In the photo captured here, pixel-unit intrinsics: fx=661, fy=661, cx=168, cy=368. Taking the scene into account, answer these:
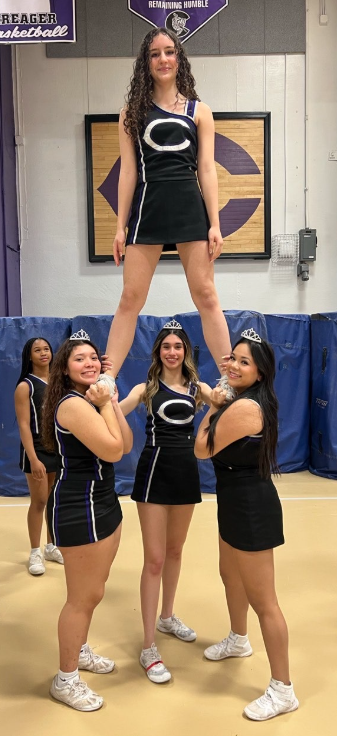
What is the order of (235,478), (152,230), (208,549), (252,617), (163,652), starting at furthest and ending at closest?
(208,549), (252,617), (163,652), (152,230), (235,478)

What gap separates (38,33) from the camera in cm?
529

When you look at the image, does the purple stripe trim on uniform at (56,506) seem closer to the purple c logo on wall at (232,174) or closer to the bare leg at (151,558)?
the bare leg at (151,558)

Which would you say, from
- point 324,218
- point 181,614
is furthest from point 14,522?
point 324,218

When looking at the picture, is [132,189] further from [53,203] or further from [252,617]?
[53,203]

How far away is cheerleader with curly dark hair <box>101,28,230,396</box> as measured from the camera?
8.70 feet

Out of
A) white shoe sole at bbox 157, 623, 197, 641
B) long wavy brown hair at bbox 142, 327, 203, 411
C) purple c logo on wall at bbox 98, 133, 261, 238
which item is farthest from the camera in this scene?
purple c logo on wall at bbox 98, 133, 261, 238

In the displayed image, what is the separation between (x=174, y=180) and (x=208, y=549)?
268 cm

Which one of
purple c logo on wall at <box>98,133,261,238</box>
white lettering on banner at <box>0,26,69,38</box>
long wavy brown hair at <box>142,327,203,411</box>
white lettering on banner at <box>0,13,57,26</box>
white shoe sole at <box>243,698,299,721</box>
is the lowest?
white shoe sole at <box>243,698,299,721</box>

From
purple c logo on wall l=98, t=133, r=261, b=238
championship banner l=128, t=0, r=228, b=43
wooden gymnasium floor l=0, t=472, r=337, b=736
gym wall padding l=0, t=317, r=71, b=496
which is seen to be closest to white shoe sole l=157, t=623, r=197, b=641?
wooden gymnasium floor l=0, t=472, r=337, b=736

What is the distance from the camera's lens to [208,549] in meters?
4.44

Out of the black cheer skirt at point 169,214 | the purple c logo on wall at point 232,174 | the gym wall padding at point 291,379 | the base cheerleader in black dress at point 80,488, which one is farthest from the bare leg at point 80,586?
the purple c logo on wall at point 232,174

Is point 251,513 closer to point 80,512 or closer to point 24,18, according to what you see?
point 80,512

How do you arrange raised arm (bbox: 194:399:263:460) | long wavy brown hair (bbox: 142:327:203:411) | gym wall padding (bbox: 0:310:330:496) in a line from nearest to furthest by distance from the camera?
raised arm (bbox: 194:399:263:460) < long wavy brown hair (bbox: 142:327:203:411) < gym wall padding (bbox: 0:310:330:496)

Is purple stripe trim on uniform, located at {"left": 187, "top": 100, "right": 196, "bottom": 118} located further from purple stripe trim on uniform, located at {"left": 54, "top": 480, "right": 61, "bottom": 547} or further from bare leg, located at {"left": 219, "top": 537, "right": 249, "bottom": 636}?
bare leg, located at {"left": 219, "top": 537, "right": 249, "bottom": 636}
